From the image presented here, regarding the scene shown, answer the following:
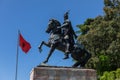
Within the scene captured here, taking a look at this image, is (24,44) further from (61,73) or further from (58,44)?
(61,73)

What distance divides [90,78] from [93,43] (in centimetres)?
1842

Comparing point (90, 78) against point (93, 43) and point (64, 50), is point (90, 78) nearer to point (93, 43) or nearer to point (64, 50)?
point (64, 50)

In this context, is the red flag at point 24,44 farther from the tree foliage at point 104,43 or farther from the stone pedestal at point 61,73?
the tree foliage at point 104,43

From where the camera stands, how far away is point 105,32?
35.7 meters

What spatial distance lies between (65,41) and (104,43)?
717 inches

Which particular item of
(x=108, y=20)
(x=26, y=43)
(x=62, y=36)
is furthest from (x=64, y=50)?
(x=108, y=20)

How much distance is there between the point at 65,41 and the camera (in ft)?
58.7

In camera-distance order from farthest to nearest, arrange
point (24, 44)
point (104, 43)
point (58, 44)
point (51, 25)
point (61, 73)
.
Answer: point (104, 43), point (24, 44), point (51, 25), point (58, 44), point (61, 73)

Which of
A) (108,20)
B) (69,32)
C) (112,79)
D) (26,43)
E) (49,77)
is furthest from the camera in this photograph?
(108,20)

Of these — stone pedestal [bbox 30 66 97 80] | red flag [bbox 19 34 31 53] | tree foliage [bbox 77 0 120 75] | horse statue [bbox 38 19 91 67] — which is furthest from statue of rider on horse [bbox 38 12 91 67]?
tree foliage [bbox 77 0 120 75]

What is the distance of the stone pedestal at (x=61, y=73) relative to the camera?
16.8m

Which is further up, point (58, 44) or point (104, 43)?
point (104, 43)

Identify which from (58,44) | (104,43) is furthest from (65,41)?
(104,43)

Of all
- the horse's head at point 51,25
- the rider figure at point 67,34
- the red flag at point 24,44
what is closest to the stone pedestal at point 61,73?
the rider figure at point 67,34
